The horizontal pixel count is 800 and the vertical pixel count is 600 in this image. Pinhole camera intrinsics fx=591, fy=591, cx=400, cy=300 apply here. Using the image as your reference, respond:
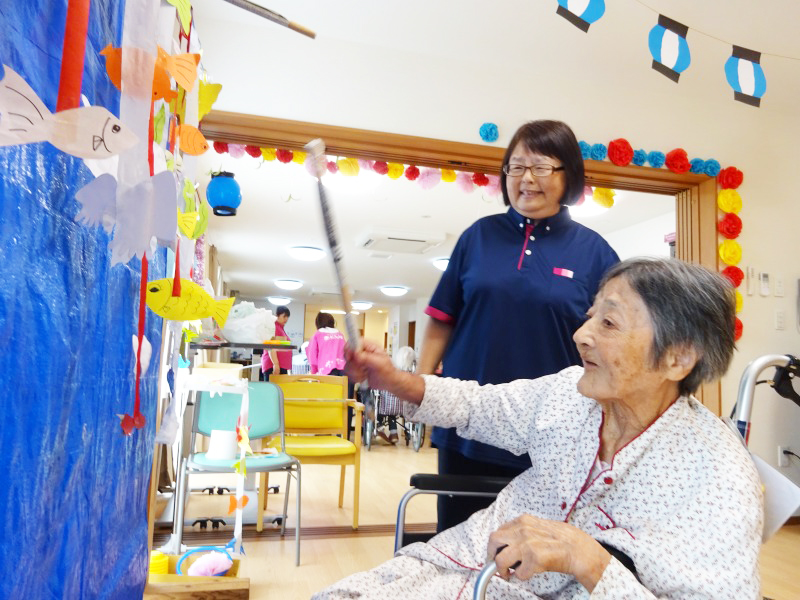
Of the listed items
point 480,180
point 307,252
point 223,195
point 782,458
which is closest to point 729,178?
point 480,180

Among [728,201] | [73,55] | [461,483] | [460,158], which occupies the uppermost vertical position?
[460,158]

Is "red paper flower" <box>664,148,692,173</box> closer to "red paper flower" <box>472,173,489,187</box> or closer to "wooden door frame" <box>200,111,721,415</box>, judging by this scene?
"wooden door frame" <box>200,111,721,415</box>

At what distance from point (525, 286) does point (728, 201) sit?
2.71 meters

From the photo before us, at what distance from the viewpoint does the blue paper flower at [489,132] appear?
3256 mm

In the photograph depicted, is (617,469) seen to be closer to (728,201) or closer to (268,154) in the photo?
(268,154)

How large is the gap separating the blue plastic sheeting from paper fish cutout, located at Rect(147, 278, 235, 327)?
3cm

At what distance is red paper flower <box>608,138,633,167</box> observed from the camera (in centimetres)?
340

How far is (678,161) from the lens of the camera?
11.5 ft

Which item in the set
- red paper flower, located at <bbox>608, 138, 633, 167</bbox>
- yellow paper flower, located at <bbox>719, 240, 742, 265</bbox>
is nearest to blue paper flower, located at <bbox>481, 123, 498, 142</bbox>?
red paper flower, located at <bbox>608, 138, 633, 167</bbox>

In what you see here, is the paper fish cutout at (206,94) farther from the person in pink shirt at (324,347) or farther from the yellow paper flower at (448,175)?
the person in pink shirt at (324,347)

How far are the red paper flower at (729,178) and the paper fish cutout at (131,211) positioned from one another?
3.73 metres

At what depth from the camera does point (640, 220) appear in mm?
6262

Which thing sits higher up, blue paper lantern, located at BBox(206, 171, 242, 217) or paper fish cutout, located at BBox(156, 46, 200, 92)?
blue paper lantern, located at BBox(206, 171, 242, 217)

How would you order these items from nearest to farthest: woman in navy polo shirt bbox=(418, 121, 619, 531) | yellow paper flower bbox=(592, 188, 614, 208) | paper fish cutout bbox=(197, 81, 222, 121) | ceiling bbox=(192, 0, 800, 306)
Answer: paper fish cutout bbox=(197, 81, 222, 121), woman in navy polo shirt bbox=(418, 121, 619, 531), ceiling bbox=(192, 0, 800, 306), yellow paper flower bbox=(592, 188, 614, 208)
